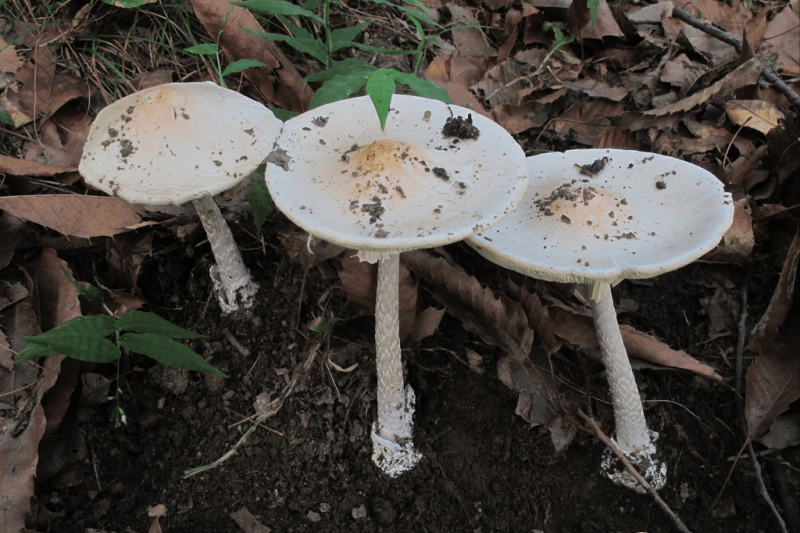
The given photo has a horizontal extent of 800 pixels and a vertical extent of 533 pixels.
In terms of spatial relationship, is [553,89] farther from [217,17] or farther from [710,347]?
[217,17]

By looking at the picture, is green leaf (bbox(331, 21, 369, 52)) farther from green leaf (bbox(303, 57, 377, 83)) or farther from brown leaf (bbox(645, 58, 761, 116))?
brown leaf (bbox(645, 58, 761, 116))

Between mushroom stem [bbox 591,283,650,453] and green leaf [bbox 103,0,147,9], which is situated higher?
green leaf [bbox 103,0,147,9]

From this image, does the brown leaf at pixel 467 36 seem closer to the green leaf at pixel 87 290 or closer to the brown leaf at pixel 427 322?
the brown leaf at pixel 427 322

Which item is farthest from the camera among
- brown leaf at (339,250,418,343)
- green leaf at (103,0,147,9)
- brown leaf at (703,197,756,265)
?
brown leaf at (703,197,756,265)

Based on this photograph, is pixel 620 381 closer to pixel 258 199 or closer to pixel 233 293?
pixel 258 199

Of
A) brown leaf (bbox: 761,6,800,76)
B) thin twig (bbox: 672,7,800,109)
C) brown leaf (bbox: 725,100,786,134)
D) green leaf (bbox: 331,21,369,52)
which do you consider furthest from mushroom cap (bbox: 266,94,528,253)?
brown leaf (bbox: 761,6,800,76)

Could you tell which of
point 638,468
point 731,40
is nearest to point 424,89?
point 638,468
